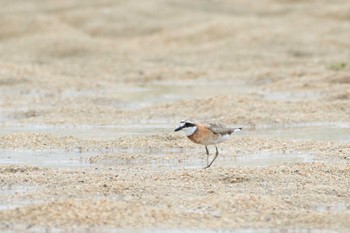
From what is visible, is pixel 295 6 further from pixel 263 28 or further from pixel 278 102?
pixel 278 102

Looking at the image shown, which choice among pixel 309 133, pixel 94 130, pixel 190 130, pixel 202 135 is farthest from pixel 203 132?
pixel 94 130

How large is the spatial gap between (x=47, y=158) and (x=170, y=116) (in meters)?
4.79

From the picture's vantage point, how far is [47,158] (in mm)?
12492

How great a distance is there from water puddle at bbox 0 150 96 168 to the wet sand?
1.0 inches

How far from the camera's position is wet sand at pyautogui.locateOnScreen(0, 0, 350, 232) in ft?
29.2

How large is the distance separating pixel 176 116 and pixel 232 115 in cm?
105

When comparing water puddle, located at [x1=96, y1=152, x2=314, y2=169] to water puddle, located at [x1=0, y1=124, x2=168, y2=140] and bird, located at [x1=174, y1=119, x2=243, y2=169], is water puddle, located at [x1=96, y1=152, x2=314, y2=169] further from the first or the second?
water puddle, located at [x1=0, y1=124, x2=168, y2=140]

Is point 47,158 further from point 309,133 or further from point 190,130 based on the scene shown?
point 309,133

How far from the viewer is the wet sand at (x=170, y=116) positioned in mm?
8906

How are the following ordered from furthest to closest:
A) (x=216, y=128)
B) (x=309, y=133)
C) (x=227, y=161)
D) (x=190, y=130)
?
(x=309, y=133) → (x=227, y=161) → (x=216, y=128) → (x=190, y=130)

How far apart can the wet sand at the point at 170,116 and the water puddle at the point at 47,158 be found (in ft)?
0.08

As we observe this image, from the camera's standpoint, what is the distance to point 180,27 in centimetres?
3391

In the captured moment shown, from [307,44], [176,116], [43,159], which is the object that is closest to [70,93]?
[176,116]

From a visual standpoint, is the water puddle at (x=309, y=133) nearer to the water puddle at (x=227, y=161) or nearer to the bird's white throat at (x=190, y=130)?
the water puddle at (x=227, y=161)
